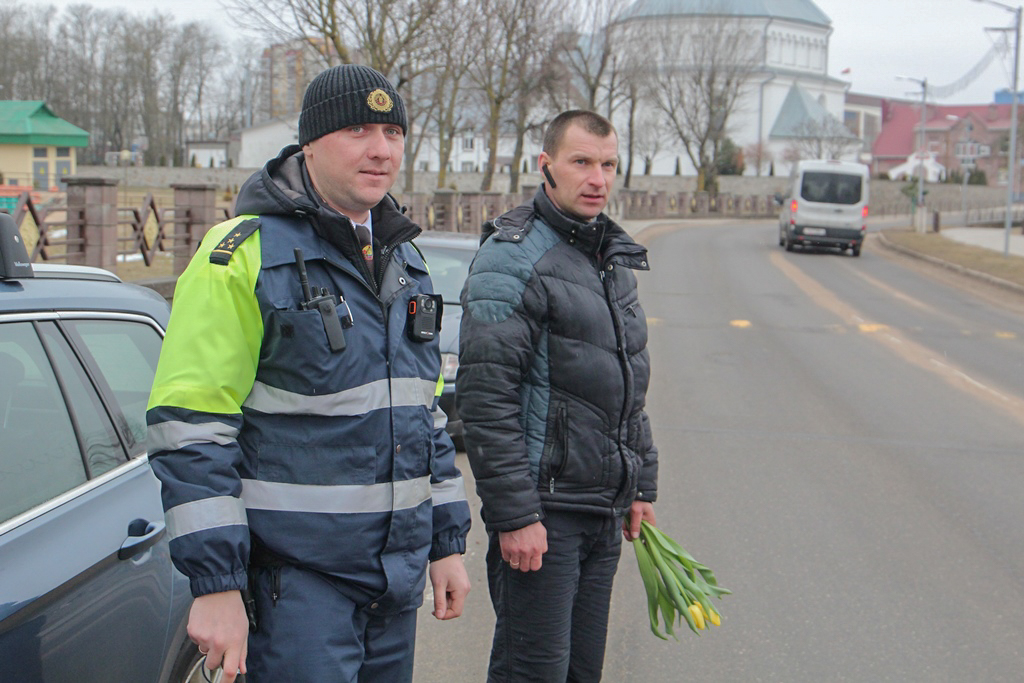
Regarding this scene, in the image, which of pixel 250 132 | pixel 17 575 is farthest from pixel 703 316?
pixel 250 132

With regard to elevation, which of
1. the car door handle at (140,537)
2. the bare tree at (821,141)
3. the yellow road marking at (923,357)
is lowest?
the yellow road marking at (923,357)

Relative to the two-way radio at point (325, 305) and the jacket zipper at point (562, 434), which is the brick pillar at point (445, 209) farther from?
the two-way radio at point (325, 305)

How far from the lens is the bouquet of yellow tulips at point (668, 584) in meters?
3.40

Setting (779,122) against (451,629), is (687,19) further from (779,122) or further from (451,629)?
(451,629)

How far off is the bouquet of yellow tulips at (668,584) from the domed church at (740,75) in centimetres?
4639

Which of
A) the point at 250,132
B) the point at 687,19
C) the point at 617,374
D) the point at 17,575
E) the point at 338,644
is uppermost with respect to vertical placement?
the point at 687,19

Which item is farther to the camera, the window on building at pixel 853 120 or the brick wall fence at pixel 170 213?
the window on building at pixel 853 120

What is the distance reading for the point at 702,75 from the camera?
234ft

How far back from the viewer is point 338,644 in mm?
2217

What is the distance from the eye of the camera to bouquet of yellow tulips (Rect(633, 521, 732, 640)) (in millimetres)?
3398

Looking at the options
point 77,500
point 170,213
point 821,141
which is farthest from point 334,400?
point 821,141

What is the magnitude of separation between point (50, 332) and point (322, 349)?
925 mm

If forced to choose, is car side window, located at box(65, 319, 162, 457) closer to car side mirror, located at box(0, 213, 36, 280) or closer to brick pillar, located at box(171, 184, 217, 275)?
car side mirror, located at box(0, 213, 36, 280)

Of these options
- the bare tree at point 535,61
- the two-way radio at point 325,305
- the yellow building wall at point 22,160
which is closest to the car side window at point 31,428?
the two-way radio at point 325,305
